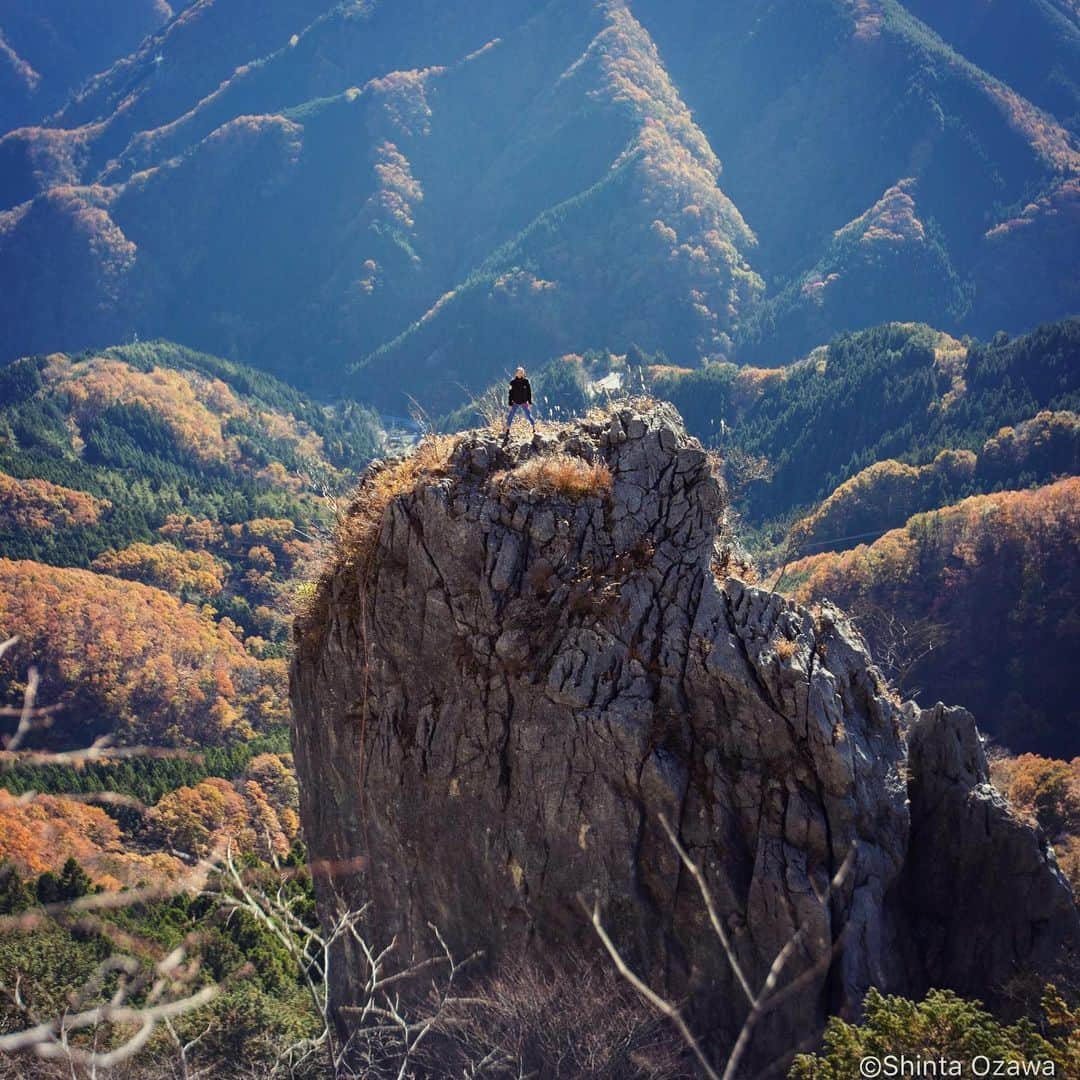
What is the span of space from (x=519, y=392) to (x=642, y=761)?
25.3ft

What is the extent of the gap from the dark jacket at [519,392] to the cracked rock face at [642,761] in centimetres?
104

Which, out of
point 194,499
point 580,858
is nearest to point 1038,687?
point 580,858

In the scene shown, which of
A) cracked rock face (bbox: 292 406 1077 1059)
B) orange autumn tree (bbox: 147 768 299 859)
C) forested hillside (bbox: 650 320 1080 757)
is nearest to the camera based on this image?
cracked rock face (bbox: 292 406 1077 1059)

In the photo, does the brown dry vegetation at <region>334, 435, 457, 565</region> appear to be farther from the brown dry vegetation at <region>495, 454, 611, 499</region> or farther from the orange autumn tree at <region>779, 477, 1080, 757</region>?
the orange autumn tree at <region>779, 477, 1080, 757</region>

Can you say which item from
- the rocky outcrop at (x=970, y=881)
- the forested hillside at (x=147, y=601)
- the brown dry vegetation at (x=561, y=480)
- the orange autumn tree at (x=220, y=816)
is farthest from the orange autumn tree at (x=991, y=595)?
the brown dry vegetation at (x=561, y=480)

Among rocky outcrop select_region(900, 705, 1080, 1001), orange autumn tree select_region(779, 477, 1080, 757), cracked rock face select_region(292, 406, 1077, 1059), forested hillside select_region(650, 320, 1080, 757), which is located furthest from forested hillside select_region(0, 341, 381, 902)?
orange autumn tree select_region(779, 477, 1080, 757)

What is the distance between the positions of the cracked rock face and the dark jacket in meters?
1.04

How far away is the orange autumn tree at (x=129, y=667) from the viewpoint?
303 feet

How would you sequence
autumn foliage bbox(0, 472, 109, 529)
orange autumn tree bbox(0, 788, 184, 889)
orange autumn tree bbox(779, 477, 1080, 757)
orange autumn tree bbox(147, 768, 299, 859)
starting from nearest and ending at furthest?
orange autumn tree bbox(0, 788, 184, 889) → orange autumn tree bbox(147, 768, 299, 859) → orange autumn tree bbox(779, 477, 1080, 757) → autumn foliage bbox(0, 472, 109, 529)

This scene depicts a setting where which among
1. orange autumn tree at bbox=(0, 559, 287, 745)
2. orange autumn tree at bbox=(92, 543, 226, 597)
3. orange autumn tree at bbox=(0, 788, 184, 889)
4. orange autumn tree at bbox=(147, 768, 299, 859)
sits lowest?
orange autumn tree at bbox=(0, 788, 184, 889)

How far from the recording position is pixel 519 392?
72.7 feet

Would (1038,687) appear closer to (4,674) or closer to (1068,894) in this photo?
(1068,894)

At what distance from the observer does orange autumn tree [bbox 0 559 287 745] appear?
92.4 meters

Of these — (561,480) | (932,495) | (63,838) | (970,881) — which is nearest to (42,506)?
(63,838)
